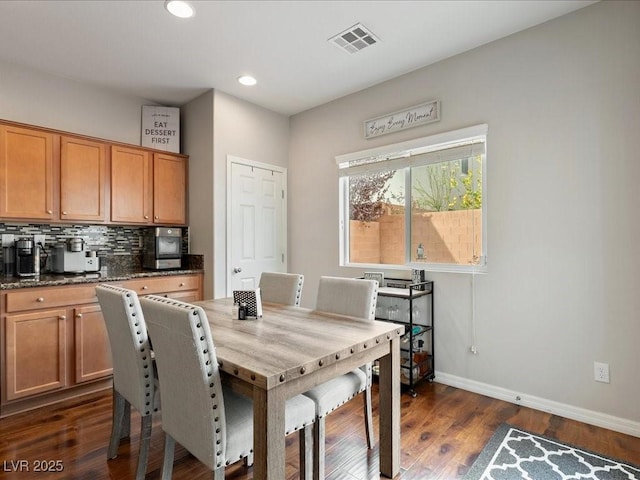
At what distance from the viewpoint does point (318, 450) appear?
168 centimetres

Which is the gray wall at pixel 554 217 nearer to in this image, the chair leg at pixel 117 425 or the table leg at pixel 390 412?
the table leg at pixel 390 412

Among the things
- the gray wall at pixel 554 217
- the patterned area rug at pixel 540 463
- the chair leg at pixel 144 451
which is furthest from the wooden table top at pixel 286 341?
the gray wall at pixel 554 217

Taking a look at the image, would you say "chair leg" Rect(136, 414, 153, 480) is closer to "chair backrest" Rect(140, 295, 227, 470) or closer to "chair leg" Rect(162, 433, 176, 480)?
"chair leg" Rect(162, 433, 176, 480)

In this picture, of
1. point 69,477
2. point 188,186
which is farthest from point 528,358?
point 188,186

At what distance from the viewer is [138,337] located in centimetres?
169

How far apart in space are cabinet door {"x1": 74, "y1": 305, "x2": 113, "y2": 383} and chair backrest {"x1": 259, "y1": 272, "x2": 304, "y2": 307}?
137 centimetres

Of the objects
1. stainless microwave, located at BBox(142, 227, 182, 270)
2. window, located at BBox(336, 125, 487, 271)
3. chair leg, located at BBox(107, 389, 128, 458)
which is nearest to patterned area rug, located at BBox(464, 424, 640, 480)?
window, located at BBox(336, 125, 487, 271)

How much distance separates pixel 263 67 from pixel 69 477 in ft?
10.2

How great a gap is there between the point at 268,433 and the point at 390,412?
2.80 feet

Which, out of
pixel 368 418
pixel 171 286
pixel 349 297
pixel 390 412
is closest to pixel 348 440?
pixel 368 418

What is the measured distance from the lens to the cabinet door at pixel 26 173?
275 centimetres

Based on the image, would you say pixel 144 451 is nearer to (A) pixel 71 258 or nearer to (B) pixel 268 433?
(B) pixel 268 433

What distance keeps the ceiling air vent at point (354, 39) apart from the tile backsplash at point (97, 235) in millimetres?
2408

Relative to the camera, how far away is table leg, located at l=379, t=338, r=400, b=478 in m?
1.85
